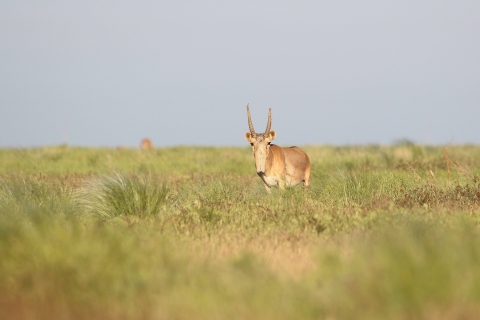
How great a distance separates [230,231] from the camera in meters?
9.48

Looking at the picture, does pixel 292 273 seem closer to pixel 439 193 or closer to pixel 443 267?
pixel 443 267

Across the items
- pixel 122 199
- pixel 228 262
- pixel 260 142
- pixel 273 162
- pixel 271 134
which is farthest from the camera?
→ pixel 273 162

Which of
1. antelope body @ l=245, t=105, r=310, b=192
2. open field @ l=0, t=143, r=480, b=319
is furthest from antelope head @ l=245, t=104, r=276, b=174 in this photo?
open field @ l=0, t=143, r=480, b=319

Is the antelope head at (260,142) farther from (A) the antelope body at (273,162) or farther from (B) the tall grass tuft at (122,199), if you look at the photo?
(B) the tall grass tuft at (122,199)

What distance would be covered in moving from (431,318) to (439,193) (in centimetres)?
812

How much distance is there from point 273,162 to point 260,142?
584 millimetres

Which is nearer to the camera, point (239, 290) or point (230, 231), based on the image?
point (239, 290)

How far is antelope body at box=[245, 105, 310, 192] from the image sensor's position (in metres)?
14.1

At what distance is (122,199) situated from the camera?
10.9m

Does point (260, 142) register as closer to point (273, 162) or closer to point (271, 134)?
point (271, 134)

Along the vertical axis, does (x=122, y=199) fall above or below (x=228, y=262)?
above

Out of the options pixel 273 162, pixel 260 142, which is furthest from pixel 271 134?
pixel 273 162

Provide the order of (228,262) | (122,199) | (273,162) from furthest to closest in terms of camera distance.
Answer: (273,162)
(122,199)
(228,262)

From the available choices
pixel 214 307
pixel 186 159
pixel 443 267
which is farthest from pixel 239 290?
pixel 186 159
